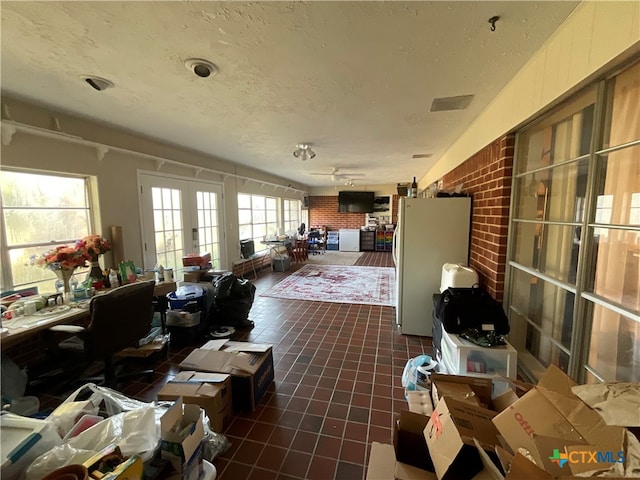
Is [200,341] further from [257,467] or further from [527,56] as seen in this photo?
[527,56]

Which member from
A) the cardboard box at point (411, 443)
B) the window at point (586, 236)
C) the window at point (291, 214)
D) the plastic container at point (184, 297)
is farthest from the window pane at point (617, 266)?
the window at point (291, 214)

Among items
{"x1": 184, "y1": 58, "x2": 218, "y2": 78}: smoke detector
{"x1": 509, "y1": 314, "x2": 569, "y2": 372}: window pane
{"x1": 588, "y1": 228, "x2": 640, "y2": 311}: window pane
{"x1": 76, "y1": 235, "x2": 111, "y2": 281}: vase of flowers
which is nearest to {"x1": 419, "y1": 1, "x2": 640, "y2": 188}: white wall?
{"x1": 588, "y1": 228, "x2": 640, "y2": 311}: window pane

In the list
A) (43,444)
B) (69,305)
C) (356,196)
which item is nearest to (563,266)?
(43,444)

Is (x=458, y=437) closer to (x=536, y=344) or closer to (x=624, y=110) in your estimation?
(x=536, y=344)

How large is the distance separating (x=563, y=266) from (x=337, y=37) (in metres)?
1.66

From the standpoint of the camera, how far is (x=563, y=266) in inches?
56.7

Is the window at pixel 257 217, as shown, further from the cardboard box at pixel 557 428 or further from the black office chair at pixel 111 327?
the cardboard box at pixel 557 428

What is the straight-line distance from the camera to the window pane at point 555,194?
1.34 m

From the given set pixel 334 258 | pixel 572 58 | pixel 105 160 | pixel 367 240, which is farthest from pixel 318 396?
pixel 367 240

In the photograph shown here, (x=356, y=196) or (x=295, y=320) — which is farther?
(x=356, y=196)

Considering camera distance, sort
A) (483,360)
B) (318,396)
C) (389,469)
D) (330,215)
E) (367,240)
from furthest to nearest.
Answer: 1. (330,215)
2. (367,240)
3. (318,396)
4. (483,360)
5. (389,469)

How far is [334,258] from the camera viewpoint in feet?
25.1

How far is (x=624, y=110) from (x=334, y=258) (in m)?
6.70

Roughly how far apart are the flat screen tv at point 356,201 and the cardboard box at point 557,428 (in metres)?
8.25
